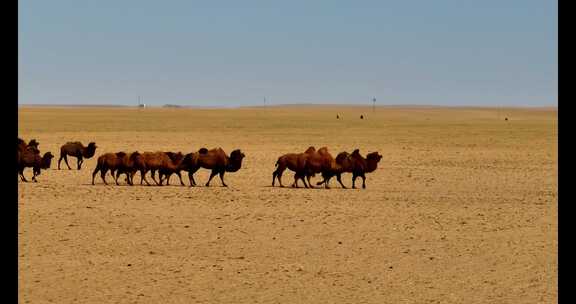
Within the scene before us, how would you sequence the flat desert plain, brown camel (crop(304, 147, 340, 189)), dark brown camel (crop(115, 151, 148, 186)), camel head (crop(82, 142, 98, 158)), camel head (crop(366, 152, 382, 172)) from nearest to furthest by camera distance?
the flat desert plain, dark brown camel (crop(115, 151, 148, 186)), brown camel (crop(304, 147, 340, 189)), camel head (crop(366, 152, 382, 172)), camel head (crop(82, 142, 98, 158))

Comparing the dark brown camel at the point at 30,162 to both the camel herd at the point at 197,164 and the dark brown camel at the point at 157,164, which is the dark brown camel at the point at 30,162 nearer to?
the camel herd at the point at 197,164

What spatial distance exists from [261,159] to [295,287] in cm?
2183

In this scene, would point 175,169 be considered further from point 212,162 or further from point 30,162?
point 30,162

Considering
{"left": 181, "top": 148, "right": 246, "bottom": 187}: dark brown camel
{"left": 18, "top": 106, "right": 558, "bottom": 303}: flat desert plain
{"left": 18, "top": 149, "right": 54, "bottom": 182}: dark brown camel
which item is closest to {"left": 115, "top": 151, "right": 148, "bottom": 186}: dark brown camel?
{"left": 18, "top": 106, "right": 558, "bottom": 303}: flat desert plain

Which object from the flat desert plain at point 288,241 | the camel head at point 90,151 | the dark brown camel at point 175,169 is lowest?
the flat desert plain at point 288,241

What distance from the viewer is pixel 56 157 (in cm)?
3131

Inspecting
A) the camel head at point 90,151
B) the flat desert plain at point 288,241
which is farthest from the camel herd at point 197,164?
the camel head at point 90,151

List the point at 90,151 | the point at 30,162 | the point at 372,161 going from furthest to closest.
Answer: the point at 90,151 → the point at 372,161 → the point at 30,162

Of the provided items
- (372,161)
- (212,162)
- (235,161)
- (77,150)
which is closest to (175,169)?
(212,162)

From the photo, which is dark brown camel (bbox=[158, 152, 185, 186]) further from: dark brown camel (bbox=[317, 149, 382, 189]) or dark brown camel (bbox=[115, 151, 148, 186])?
dark brown camel (bbox=[317, 149, 382, 189])

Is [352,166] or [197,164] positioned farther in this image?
[352,166]
